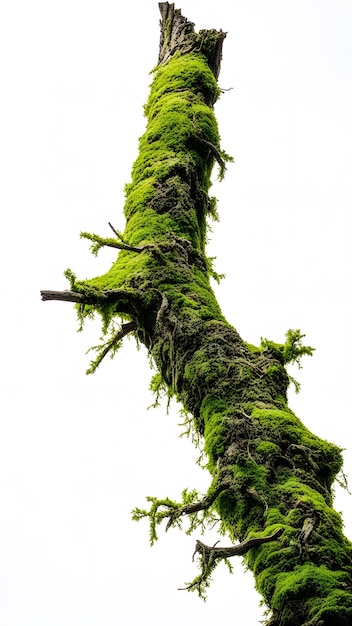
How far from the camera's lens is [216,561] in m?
4.42

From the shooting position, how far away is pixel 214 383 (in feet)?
18.7

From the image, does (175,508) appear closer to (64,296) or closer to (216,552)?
(216,552)

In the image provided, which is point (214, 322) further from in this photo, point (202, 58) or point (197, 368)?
point (202, 58)

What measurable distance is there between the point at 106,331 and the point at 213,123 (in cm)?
349

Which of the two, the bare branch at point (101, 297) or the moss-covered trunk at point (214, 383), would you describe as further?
the bare branch at point (101, 297)

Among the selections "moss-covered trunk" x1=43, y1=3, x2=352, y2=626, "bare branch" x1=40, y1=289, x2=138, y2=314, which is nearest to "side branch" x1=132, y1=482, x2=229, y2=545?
"moss-covered trunk" x1=43, y1=3, x2=352, y2=626

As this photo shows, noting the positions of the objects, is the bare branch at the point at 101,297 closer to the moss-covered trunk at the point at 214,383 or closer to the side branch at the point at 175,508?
the moss-covered trunk at the point at 214,383

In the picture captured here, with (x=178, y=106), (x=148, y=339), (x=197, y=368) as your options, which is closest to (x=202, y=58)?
(x=178, y=106)

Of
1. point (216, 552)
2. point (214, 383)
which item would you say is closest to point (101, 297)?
point (214, 383)

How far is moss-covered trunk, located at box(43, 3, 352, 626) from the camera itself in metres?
4.41

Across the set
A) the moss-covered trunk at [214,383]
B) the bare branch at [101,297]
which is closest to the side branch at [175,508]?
the moss-covered trunk at [214,383]

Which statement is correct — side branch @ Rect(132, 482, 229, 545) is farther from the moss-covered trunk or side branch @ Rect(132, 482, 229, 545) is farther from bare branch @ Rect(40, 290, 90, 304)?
bare branch @ Rect(40, 290, 90, 304)

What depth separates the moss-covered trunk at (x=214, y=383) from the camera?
4414mm

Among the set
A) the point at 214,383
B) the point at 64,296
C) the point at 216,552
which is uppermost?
the point at 64,296
